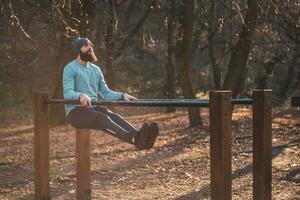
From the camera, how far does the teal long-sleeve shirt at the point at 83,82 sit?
6680mm

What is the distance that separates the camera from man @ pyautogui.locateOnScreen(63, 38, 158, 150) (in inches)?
243

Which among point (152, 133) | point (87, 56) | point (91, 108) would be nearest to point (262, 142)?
point (152, 133)

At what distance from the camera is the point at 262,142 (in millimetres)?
4992

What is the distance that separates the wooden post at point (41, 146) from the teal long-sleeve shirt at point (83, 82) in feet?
1.59

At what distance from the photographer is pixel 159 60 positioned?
29062 mm

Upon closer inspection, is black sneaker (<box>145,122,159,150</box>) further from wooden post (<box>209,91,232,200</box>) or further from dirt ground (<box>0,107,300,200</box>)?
dirt ground (<box>0,107,300,200</box>)

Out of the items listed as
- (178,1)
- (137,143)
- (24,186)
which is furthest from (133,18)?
(137,143)

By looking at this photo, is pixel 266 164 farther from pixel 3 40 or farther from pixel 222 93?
pixel 3 40

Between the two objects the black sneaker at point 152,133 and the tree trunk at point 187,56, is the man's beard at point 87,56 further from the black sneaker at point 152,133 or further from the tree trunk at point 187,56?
the tree trunk at point 187,56

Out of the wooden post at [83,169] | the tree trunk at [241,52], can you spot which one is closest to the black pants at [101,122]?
the wooden post at [83,169]

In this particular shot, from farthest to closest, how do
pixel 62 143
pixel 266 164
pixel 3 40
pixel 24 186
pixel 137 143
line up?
pixel 3 40, pixel 62 143, pixel 24 186, pixel 137 143, pixel 266 164

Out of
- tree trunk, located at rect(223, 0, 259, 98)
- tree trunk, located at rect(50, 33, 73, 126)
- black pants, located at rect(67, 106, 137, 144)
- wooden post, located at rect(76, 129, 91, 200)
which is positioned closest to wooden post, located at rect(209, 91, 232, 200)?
black pants, located at rect(67, 106, 137, 144)

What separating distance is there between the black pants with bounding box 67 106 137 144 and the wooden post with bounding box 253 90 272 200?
66.8 inches

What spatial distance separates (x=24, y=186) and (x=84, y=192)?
4.80ft
